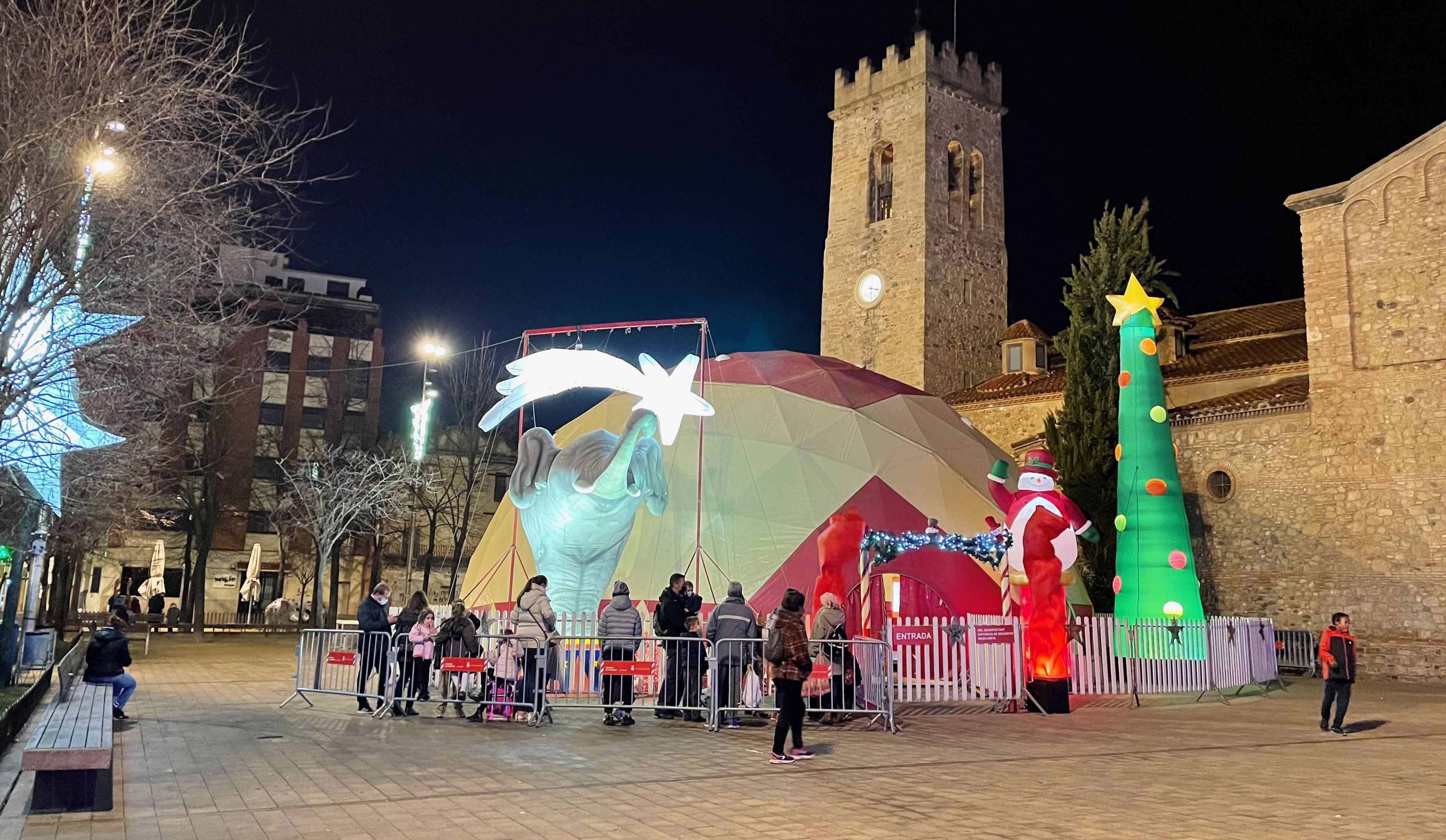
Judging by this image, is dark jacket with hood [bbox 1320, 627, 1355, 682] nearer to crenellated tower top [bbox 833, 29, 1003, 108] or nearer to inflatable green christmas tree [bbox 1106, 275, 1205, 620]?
inflatable green christmas tree [bbox 1106, 275, 1205, 620]

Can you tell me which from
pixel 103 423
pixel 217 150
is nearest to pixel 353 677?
pixel 103 423

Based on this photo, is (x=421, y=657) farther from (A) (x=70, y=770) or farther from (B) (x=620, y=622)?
(A) (x=70, y=770)

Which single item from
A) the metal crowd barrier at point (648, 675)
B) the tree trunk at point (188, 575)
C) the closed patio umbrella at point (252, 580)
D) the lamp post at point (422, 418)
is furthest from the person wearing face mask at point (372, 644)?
the tree trunk at point (188, 575)

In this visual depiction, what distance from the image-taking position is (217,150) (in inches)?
356

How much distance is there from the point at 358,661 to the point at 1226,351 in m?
27.6

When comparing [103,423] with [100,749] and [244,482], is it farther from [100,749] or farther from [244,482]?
[244,482]

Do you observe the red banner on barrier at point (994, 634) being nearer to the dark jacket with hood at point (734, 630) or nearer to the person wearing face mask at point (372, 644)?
the dark jacket with hood at point (734, 630)

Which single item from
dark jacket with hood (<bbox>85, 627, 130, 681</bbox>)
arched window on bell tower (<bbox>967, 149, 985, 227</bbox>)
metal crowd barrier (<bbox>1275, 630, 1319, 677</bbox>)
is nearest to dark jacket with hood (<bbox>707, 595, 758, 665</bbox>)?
dark jacket with hood (<bbox>85, 627, 130, 681</bbox>)

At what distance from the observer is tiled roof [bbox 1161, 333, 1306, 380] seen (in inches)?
1121

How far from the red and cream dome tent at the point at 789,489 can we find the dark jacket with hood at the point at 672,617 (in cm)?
444

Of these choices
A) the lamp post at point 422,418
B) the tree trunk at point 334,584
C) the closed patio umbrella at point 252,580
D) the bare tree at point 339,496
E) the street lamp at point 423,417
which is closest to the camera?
the lamp post at point 422,418

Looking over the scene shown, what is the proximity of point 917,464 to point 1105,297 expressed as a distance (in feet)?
39.3

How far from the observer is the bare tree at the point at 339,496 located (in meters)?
28.7

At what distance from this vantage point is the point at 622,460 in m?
14.2
